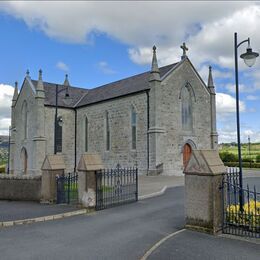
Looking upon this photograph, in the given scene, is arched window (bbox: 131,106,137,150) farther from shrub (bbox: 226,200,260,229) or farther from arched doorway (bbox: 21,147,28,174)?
shrub (bbox: 226,200,260,229)

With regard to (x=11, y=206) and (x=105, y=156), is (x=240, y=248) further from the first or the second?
(x=105, y=156)

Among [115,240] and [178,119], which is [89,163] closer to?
[115,240]

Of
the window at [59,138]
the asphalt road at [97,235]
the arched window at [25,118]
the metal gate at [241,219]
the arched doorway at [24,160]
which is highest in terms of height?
the arched window at [25,118]

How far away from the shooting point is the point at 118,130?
28.3 meters

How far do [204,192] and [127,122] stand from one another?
19.9 m

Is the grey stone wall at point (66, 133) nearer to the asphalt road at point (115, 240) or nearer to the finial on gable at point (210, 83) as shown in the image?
the finial on gable at point (210, 83)

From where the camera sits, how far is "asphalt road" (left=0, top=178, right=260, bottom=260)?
621 cm

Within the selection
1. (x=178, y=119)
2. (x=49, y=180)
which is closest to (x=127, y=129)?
(x=178, y=119)

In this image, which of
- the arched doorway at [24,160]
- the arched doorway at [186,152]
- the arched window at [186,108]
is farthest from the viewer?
the arched doorway at [24,160]

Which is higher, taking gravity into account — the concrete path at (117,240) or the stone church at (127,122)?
the stone church at (127,122)

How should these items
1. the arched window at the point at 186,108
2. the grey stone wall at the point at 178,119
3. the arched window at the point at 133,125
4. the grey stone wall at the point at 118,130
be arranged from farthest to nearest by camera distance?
the arched window at the point at 186,108, the arched window at the point at 133,125, the grey stone wall at the point at 118,130, the grey stone wall at the point at 178,119

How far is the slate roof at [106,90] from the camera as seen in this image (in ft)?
90.2

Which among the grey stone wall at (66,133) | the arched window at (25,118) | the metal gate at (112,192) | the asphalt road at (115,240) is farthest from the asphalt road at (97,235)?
the arched window at (25,118)

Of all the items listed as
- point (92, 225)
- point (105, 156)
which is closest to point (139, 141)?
point (105, 156)
